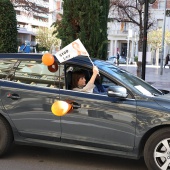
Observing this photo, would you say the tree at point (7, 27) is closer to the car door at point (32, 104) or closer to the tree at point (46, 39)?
the car door at point (32, 104)

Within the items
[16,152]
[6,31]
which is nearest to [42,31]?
[6,31]

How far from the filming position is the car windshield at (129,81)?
16.2ft

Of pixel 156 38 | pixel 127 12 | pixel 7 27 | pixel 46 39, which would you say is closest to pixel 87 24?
pixel 7 27

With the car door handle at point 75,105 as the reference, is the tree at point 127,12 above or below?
above

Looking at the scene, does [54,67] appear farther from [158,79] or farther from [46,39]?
[46,39]

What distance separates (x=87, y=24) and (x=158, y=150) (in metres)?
5.61

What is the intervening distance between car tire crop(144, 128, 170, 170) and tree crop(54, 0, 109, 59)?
5.39 m

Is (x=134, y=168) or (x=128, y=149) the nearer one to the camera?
(x=128, y=149)

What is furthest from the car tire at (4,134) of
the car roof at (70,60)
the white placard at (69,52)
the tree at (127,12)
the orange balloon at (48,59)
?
the tree at (127,12)

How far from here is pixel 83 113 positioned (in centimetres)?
478

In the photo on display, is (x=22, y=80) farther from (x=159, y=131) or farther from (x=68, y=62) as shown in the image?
(x=159, y=131)

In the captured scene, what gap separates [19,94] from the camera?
16.8ft

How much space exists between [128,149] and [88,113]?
748mm

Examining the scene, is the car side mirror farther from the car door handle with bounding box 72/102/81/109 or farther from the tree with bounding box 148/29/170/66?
the tree with bounding box 148/29/170/66
